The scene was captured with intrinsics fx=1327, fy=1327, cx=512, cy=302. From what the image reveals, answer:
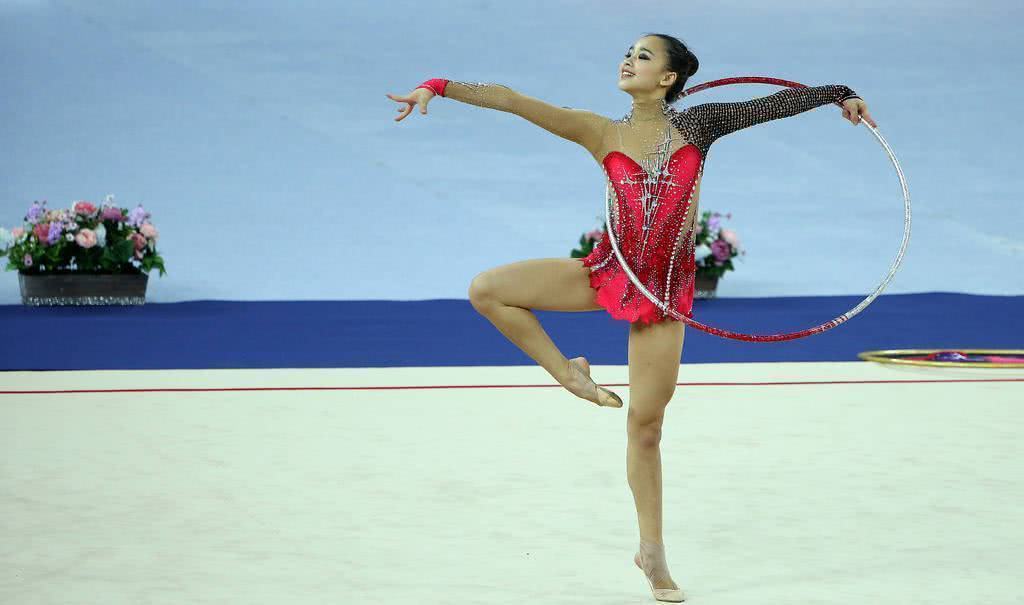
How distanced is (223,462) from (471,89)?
81.9 inches

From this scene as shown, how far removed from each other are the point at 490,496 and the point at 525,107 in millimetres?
1419

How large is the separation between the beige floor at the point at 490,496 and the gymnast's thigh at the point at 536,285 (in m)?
0.65

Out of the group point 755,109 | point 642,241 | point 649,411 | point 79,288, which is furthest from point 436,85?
point 79,288

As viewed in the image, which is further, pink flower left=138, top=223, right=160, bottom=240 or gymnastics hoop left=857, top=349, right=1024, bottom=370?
pink flower left=138, top=223, right=160, bottom=240

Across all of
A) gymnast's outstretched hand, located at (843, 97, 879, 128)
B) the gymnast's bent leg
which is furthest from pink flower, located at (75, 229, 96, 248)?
gymnast's outstretched hand, located at (843, 97, 879, 128)

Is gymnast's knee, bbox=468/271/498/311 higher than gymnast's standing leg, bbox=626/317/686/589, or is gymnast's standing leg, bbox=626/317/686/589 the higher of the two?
gymnast's knee, bbox=468/271/498/311

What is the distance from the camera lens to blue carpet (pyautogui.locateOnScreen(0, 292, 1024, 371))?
7.96m

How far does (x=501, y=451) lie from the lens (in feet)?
15.9

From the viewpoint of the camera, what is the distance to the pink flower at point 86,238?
32.9ft

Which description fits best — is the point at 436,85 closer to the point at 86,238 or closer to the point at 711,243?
the point at 86,238

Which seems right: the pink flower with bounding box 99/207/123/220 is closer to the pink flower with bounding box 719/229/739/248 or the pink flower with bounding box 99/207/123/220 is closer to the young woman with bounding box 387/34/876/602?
the pink flower with bounding box 719/229/739/248

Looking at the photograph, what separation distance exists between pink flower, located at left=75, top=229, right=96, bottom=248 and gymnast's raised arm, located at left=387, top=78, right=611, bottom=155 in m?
7.56

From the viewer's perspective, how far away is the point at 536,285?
318 cm

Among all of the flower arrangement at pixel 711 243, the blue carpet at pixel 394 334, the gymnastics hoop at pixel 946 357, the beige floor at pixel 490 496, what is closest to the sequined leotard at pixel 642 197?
the beige floor at pixel 490 496
